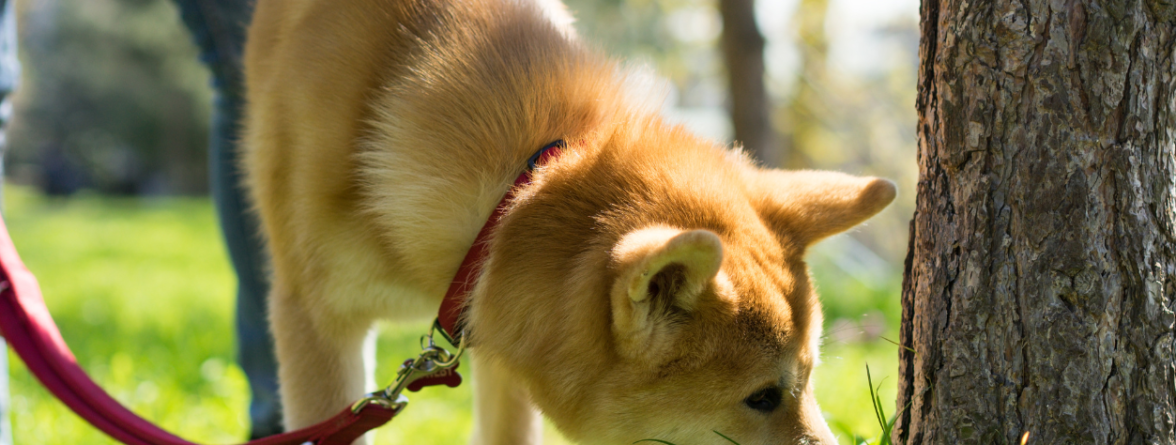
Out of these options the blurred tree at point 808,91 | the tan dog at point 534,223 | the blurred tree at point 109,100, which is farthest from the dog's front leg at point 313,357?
the blurred tree at point 109,100

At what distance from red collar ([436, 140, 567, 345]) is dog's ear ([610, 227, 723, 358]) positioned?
404mm

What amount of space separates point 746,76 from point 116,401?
203 inches

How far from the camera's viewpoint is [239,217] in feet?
10.6

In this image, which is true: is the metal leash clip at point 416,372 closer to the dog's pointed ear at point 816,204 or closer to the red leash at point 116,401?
the red leash at point 116,401

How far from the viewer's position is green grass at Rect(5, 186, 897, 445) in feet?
11.3

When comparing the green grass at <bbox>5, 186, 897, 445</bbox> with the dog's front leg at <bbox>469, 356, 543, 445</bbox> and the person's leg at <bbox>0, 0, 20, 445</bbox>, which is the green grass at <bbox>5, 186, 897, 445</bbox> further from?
the person's leg at <bbox>0, 0, 20, 445</bbox>

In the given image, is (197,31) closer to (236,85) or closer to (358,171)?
(236,85)

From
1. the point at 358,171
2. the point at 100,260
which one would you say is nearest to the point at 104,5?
the point at 100,260

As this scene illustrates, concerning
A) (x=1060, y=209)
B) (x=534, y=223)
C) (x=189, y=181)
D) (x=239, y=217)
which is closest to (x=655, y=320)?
(x=534, y=223)

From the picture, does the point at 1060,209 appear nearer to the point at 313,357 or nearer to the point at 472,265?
the point at 472,265

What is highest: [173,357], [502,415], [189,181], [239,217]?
[239,217]

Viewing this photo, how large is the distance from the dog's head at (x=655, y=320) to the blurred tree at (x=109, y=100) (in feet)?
50.4

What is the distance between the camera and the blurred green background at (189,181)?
3789 mm

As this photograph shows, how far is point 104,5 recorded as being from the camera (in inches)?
664
